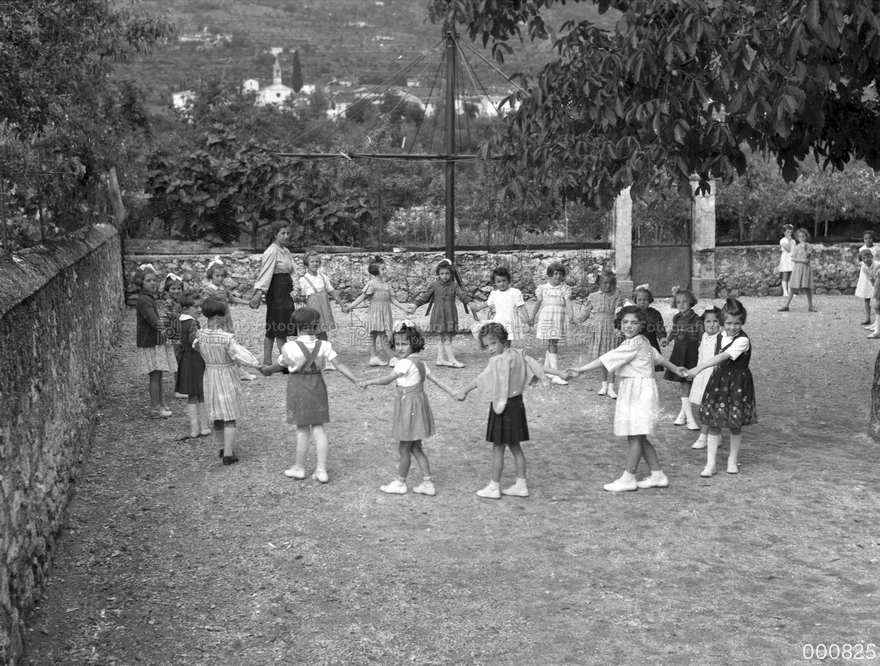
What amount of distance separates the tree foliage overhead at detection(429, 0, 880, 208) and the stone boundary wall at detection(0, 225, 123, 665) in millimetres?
Answer: 3939

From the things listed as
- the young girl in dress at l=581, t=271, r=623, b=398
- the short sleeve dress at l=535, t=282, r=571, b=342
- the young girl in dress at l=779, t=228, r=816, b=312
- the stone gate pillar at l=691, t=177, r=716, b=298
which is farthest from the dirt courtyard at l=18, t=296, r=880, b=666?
the stone gate pillar at l=691, t=177, r=716, b=298

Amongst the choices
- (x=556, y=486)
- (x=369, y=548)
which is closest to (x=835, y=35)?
(x=556, y=486)

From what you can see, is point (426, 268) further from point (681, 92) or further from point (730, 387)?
point (730, 387)

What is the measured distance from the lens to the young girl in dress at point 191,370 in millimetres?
8812

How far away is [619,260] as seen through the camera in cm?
1894

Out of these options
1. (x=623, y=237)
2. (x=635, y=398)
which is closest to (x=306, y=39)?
(x=623, y=237)

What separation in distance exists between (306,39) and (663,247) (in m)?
80.7

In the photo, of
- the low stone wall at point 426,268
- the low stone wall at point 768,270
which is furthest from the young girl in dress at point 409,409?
the low stone wall at point 768,270

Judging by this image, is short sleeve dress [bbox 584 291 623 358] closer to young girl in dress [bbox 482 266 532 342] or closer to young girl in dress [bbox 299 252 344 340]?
young girl in dress [bbox 482 266 532 342]

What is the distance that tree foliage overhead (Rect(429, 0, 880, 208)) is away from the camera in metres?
6.99

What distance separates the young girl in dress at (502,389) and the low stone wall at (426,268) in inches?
458

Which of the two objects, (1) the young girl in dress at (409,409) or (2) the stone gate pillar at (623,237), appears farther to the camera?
(2) the stone gate pillar at (623,237)

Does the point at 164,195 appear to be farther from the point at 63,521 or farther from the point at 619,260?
the point at 63,521

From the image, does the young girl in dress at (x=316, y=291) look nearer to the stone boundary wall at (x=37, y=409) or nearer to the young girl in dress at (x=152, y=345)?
the young girl in dress at (x=152, y=345)
